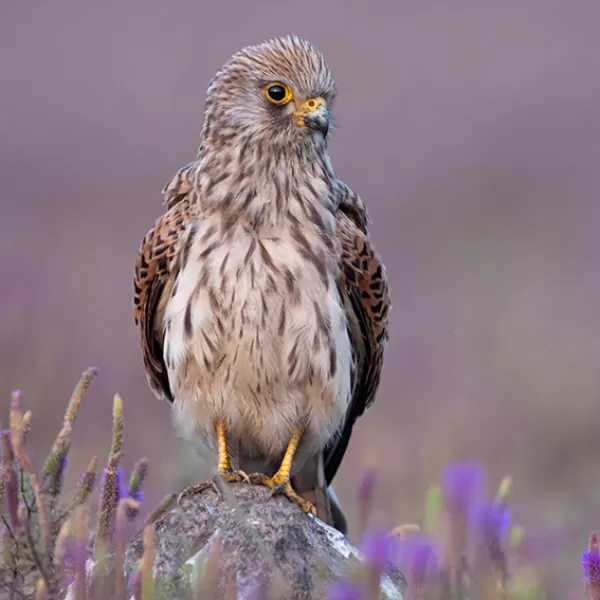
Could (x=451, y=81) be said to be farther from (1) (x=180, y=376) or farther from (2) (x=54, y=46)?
(1) (x=180, y=376)

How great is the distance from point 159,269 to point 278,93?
0.61 metres

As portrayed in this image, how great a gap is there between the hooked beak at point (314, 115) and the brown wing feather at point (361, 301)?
0.35 meters

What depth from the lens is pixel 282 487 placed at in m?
4.23

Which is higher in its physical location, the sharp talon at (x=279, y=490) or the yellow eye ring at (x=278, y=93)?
the yellow eye ring at (x=278, y=93)

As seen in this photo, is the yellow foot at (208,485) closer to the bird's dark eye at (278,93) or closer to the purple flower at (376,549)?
the bird's dark eye at (278,93)

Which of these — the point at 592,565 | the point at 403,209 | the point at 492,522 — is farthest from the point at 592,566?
the point at 403,209

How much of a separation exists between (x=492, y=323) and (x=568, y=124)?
8.40m

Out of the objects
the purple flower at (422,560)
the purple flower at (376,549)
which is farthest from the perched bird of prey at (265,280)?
the purple flower at (376,549)

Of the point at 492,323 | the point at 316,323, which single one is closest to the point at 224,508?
the point at 316,323

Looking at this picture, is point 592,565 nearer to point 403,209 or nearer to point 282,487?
point 282,487

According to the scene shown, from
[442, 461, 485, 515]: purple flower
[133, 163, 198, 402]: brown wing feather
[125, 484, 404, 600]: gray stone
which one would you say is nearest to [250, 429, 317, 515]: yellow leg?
[125, 484, 404, 600]: gray stone

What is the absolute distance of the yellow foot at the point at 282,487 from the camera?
418 centimetres

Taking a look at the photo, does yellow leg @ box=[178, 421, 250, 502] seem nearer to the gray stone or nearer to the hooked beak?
the gray stone

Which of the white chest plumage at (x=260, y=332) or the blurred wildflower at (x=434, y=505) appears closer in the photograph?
the blurred wildflower at (x=434, y=505)
